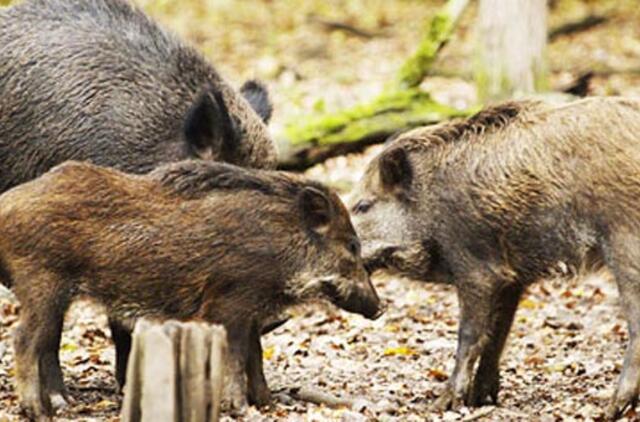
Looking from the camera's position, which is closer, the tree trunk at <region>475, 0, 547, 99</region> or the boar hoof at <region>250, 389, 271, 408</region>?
the boar hoof at <region>250, 389, 271, 408</region>

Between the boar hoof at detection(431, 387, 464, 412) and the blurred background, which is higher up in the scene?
the blurred background

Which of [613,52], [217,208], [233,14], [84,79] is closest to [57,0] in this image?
[84,79]

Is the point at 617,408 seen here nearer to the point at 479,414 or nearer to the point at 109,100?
the point at 479,414

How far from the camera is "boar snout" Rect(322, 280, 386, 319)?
7922 mm

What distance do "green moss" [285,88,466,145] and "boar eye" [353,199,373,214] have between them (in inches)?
165

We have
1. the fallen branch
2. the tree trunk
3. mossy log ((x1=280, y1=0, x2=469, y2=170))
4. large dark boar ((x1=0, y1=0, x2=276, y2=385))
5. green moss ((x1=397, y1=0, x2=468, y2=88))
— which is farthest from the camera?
the fallen branch

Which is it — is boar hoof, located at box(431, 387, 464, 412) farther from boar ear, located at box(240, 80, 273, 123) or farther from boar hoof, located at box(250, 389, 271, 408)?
boar ear, located at box(240, 80, 273, 123)

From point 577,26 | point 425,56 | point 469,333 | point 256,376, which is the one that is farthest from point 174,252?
point 577,26

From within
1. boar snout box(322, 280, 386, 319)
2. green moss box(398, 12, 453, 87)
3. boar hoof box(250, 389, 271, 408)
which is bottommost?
boar hoof box(250, 389, 271, 408)

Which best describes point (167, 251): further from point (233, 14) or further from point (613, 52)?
point (233, 14)

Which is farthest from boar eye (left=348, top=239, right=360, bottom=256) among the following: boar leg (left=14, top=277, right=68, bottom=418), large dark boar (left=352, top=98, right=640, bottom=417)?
boar leg (left=14, top=277, right=68, bottom=418)

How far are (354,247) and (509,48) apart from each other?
6929 mm

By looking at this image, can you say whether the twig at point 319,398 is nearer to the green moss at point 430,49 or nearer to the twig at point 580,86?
the green moss at point 430,49

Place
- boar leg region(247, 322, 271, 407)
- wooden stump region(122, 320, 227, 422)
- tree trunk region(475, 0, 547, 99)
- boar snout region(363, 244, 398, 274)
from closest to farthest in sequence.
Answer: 1. wooden stump region(122, 320, 227, 422)
2. boar leg region(247, 322, 271, 407)
3. boar snout region(363, 244, 398, 274)
4. tree trunk region(475, 0, 547, 99)
